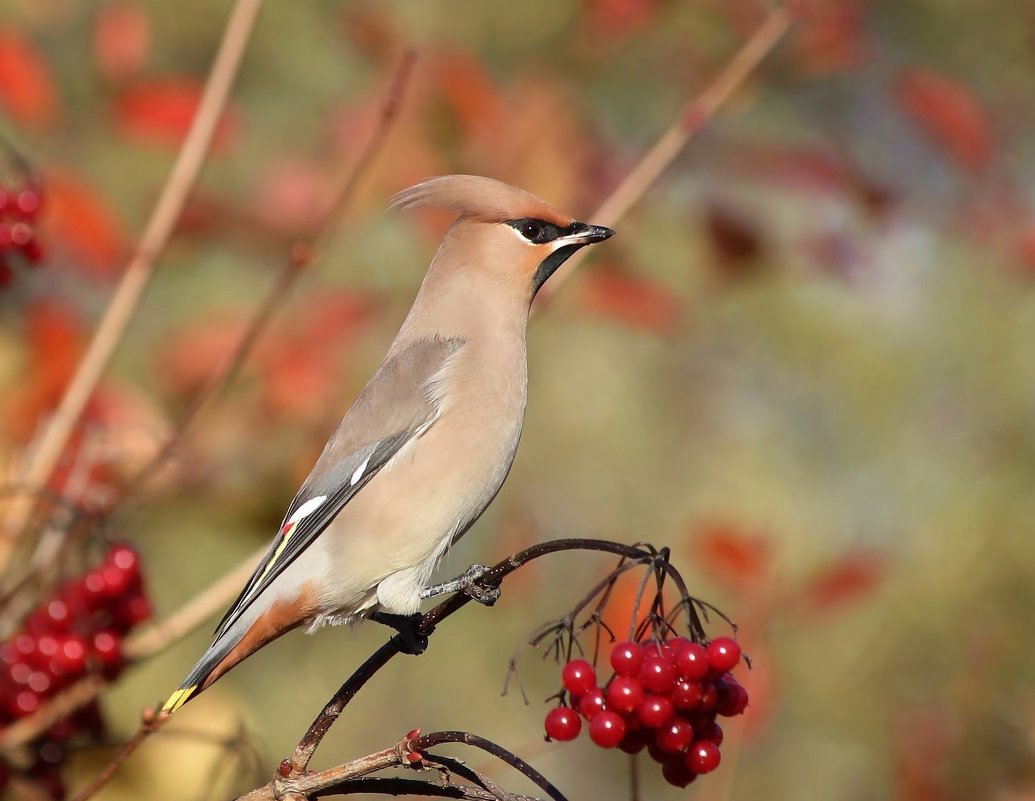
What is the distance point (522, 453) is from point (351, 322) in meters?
1.17

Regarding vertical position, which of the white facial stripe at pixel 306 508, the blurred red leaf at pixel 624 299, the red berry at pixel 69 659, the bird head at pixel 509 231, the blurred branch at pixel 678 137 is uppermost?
the blurred red leaf at pixel 624 299

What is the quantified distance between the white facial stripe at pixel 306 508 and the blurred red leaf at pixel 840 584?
232cm

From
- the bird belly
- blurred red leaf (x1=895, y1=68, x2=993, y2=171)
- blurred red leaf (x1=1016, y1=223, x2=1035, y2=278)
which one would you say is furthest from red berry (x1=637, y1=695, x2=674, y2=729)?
blurred red leaf (x1=1016, y1=223, x2=1035, y2=278)

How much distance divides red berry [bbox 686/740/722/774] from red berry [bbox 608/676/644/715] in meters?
0.10

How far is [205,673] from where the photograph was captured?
2021 millimetres

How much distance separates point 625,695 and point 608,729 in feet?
0.17

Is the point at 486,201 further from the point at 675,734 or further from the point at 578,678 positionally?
the point at 675,734

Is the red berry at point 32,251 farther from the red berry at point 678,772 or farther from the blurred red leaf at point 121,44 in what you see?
the blurred red leaf at point 121,44

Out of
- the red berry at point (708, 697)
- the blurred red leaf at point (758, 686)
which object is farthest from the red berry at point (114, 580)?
the blurred red leaf at point (758, 686)

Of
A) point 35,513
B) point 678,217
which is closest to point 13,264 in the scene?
point 35,513

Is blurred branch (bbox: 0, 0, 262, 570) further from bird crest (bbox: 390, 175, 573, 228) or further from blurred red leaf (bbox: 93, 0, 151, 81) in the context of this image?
blurred red leaf (bbox: 93, 0, 151, 81)

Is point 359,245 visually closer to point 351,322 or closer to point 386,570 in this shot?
point 351,322

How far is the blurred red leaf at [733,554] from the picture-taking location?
3.94 m

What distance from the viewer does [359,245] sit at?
421cm
